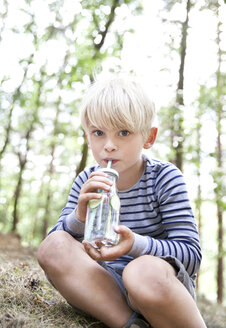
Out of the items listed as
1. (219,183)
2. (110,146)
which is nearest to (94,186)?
(110,146)

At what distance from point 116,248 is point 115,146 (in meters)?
0.56

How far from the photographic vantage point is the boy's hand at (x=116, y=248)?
5.19 ft

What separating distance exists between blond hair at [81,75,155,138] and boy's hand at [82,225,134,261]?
0.60m

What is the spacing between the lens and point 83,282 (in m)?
1.80

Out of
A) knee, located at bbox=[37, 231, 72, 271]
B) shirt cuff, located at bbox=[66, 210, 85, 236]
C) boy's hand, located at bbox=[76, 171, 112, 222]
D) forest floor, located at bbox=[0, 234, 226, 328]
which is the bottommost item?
forest floor, located at bbox=[0, 234, 226, 328]

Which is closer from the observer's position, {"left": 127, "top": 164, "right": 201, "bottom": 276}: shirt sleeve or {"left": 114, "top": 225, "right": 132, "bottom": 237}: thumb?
{"left": 114, "top": 225, "right": 132, "bottom": 237}: thumb

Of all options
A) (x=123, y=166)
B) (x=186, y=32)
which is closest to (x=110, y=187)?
(x=123, y=166)

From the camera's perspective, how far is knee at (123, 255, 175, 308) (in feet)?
4.95

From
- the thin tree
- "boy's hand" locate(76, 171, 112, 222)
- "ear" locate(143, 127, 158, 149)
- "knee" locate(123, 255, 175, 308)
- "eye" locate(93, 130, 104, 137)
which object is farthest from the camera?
the thin tree

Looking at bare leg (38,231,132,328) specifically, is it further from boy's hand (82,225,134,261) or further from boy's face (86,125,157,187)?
boy's face (86,125,157,187)

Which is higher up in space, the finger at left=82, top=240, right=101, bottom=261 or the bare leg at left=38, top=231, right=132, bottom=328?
the finger at left=82, top=240, right=101, bottom=261

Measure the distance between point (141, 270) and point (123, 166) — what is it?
2.01ft

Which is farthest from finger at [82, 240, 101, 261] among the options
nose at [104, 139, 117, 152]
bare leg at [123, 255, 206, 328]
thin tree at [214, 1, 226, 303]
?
thin tree at [214, 1, 226, 303]

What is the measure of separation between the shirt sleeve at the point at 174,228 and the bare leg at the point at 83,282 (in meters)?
0.27
